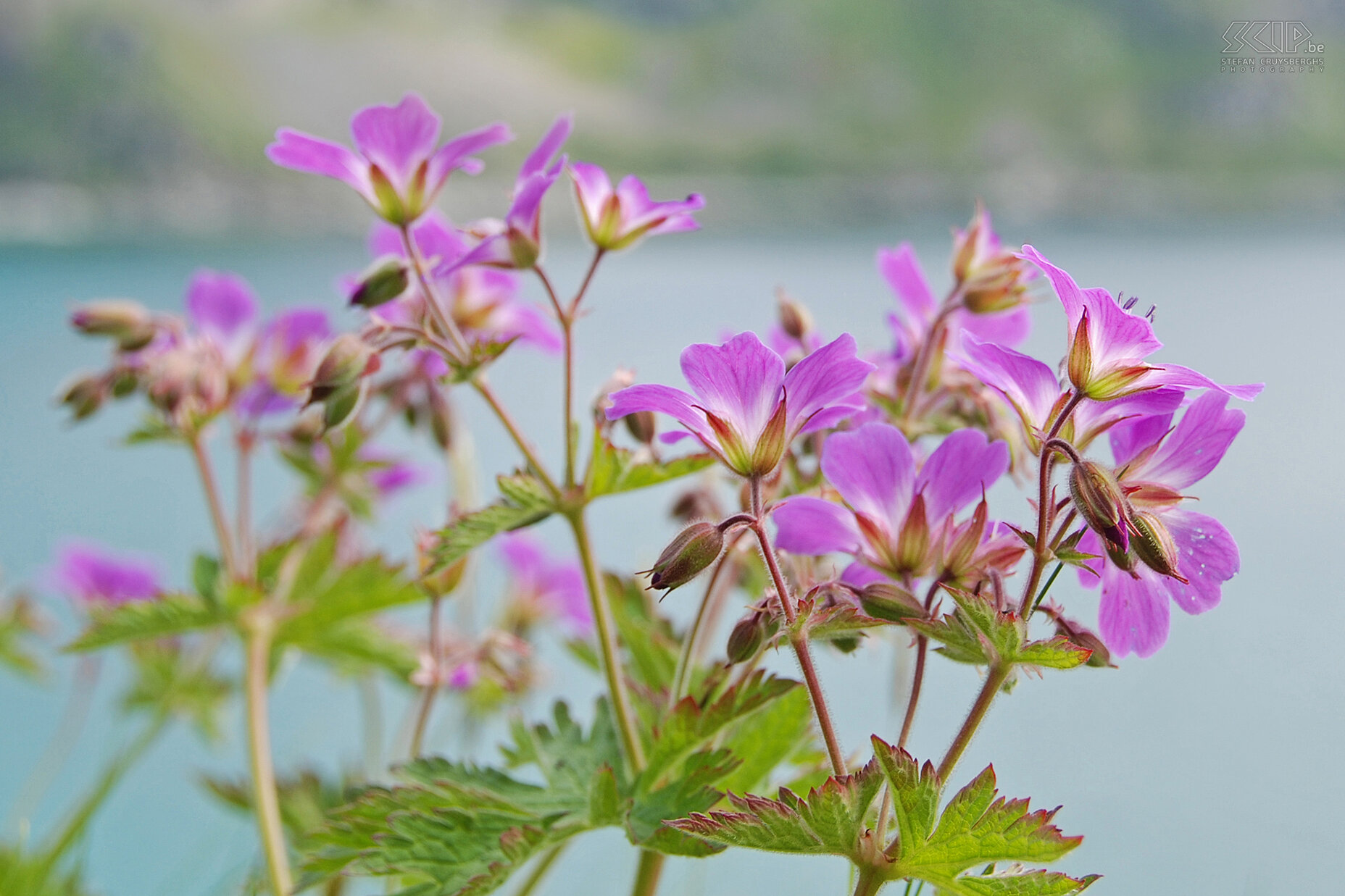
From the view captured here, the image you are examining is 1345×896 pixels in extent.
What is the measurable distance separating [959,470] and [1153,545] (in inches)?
2.7

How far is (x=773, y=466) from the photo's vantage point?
0.32 metres

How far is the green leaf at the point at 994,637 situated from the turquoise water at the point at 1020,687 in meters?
0.21

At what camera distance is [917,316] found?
53 centimetres

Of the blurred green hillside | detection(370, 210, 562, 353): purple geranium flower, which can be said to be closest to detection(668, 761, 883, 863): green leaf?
detection(370, 210, 562, 353): purple geranium flower

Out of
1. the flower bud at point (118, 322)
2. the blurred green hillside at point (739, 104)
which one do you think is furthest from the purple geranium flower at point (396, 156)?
the blurred green hillside at point (739, 104)

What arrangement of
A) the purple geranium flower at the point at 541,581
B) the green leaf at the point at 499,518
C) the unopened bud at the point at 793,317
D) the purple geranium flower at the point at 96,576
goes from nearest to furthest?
the green leaf at the point at 499,518 < the unopened bud at the point at 793,317 < the purple geranium flower at the point at 541,581 < the purple geranium flower at the point at 96,576

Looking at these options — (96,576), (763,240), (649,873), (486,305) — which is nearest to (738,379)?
(649,873)

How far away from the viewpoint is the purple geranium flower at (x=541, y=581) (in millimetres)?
813

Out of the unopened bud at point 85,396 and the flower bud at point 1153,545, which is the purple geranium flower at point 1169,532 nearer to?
the flower bud at point 1153,545

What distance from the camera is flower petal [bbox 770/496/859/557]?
34 centimetres

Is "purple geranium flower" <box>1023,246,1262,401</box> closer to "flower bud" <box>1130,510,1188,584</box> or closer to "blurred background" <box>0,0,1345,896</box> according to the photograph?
"flower bud" <box>1130,510,1188,584</box>

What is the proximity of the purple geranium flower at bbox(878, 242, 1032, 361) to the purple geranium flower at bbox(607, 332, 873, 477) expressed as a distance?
201mm

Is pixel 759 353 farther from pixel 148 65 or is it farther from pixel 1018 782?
pixel 148 65

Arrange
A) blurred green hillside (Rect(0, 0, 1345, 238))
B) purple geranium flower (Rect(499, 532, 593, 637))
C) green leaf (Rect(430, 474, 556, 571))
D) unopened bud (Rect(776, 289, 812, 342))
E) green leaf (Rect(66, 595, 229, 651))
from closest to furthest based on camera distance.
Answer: green leaf (Rect(430, 474, 556, 571))
unopened bud (Rect(776, 289, 812, 342))
green leaf (Rect(66, 595, 229, 651))
purple geranium flower (Rect(499, 532, 593, 637))
blurred green hillside (Rect(0, 0, 1345, 238))
